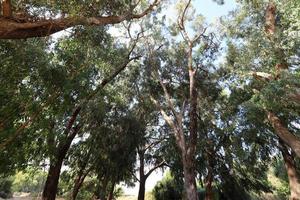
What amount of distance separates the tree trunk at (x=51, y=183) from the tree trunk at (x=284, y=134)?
935cm

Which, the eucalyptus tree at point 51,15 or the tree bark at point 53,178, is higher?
the eucalyptus tree at point 51,15

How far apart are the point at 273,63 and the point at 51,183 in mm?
10178

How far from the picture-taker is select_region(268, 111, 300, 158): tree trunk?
1187 cm

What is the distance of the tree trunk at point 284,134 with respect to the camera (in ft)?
38.9

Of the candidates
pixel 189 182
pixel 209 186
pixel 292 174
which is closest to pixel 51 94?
pixel 189 182

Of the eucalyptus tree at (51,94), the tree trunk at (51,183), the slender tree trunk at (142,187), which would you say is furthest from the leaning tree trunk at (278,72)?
the slender tree trunk at (142,187)

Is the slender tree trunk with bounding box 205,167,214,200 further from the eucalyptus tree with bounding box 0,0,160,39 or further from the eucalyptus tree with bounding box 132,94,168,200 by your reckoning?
the eucalyptus tree with bounding box 0,0,160,39

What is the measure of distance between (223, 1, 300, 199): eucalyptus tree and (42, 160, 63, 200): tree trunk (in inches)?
337

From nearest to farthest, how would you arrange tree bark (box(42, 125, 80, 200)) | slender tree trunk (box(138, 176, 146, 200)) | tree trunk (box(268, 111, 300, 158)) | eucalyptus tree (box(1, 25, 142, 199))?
eucalyptus tree (box(1, 25, 142, 199)) < tree bark (box(42, 125, 80, 200)) < tree trunk (box(268, 111, 300, 158)) < slender tree trunk (box(138, 176, 146, 200))

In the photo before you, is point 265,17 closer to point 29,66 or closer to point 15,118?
point 29,66

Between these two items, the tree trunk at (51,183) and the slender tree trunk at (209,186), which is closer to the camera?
the tree trunk at (51,183)

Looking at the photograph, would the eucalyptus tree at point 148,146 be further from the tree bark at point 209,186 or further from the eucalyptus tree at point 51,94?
the eucalyptus tree at point 51,94

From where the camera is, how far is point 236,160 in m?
17.7

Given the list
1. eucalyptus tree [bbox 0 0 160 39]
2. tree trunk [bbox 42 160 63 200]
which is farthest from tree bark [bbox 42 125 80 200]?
eucalyptus tree [bbox 0 0 160 39]
